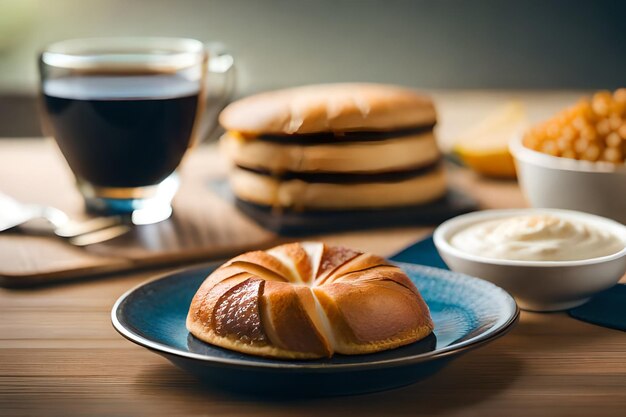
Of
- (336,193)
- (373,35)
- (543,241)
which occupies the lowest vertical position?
(373,35)

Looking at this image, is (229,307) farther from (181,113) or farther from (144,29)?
(144,29)

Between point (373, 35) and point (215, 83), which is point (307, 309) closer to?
point (215, 83)

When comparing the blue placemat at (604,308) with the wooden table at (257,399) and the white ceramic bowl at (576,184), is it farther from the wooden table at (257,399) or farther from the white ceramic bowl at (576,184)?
the white ceramic bowl at (576,184)

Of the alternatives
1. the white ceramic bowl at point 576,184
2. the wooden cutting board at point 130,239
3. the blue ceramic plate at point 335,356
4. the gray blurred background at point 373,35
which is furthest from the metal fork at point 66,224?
the gray blurred background at point 373,35

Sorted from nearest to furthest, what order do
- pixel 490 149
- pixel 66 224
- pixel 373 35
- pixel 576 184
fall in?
pixel 576 184 → pixel 66 224 → pixel 490 149 → pixel 373 35

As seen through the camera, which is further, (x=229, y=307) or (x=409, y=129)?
(x=409, y=129)

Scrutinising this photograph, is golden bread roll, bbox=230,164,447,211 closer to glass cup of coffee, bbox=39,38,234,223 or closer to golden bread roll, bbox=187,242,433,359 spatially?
glass cup of coffee, bbox=39,38,234,223

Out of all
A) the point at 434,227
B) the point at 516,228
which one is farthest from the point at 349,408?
the point at 434,227

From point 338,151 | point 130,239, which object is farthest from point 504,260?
point 130,239
